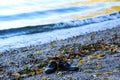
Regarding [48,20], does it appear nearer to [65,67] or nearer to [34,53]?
[34,53]

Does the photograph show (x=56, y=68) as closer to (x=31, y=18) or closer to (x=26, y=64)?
(x=26, y=64)

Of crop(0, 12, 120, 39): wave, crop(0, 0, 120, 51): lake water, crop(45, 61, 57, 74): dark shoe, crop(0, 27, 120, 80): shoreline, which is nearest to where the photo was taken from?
crop(45, 61, 57, 74): dark shoe

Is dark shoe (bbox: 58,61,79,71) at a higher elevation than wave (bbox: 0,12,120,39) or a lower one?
higher

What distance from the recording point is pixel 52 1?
33.9 meters

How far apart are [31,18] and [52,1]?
968 centimetres

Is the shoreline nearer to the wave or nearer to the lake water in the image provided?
the lake water

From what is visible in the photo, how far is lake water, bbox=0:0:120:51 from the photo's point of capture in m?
16.3

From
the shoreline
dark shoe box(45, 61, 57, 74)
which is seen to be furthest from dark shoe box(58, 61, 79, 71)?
the shoreline

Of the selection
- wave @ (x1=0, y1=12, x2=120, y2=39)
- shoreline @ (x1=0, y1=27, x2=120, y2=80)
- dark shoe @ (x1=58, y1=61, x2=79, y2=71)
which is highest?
dark shoe @ (x1=58, y1=61, x2=79, y2=71)

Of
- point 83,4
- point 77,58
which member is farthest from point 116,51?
point 83,4

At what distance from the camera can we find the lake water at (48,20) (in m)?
16.3

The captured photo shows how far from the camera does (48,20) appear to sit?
2311cm

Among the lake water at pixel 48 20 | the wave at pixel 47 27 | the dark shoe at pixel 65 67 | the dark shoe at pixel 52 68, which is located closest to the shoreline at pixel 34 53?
the dark shoe at pixel 52 68

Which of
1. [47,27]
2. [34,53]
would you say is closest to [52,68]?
[34,53]
